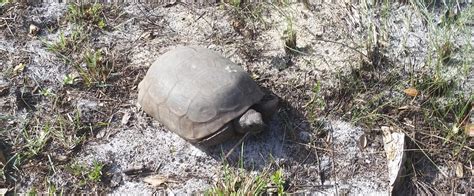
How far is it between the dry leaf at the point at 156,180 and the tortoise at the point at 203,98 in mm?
327

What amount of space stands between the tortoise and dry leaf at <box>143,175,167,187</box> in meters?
0.33

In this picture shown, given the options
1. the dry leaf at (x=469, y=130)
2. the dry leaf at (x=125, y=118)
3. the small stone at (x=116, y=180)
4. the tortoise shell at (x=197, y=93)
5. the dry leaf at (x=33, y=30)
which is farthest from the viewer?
the dry leaf at (x=33, y=30)

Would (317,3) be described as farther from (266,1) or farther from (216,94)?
(216,94)

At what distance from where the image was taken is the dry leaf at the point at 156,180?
11.4 ft

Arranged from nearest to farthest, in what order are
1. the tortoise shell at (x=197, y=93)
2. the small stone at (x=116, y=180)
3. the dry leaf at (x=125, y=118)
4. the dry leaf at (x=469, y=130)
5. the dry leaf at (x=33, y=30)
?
the tortoise shell at (x=197, y=93) < the small stone at (x=116, y=180) < the dry leaf at (x=469, y=130) < the dry leaf at (x=125, y=118) < the dry leaf at (x=33, y=30)

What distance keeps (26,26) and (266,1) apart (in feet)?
6.37

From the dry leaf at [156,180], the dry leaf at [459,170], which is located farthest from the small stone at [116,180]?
the dry leaf at [459,170]

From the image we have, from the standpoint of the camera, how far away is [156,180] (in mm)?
3488

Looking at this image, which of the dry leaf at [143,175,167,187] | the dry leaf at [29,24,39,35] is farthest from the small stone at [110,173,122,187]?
the dry leaf at [29,24,39,35]

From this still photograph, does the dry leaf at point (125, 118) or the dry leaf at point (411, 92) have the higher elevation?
the dry leaf at point (411, 92)

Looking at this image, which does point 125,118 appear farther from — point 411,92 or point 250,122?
point 411,92

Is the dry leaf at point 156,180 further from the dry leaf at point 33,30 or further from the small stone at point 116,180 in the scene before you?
the dry leaf at point 33,30

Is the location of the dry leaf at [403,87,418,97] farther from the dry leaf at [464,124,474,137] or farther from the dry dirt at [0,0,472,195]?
the dry leaf at [464,124,474,137]

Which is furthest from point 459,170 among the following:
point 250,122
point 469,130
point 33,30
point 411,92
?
point 33,30
